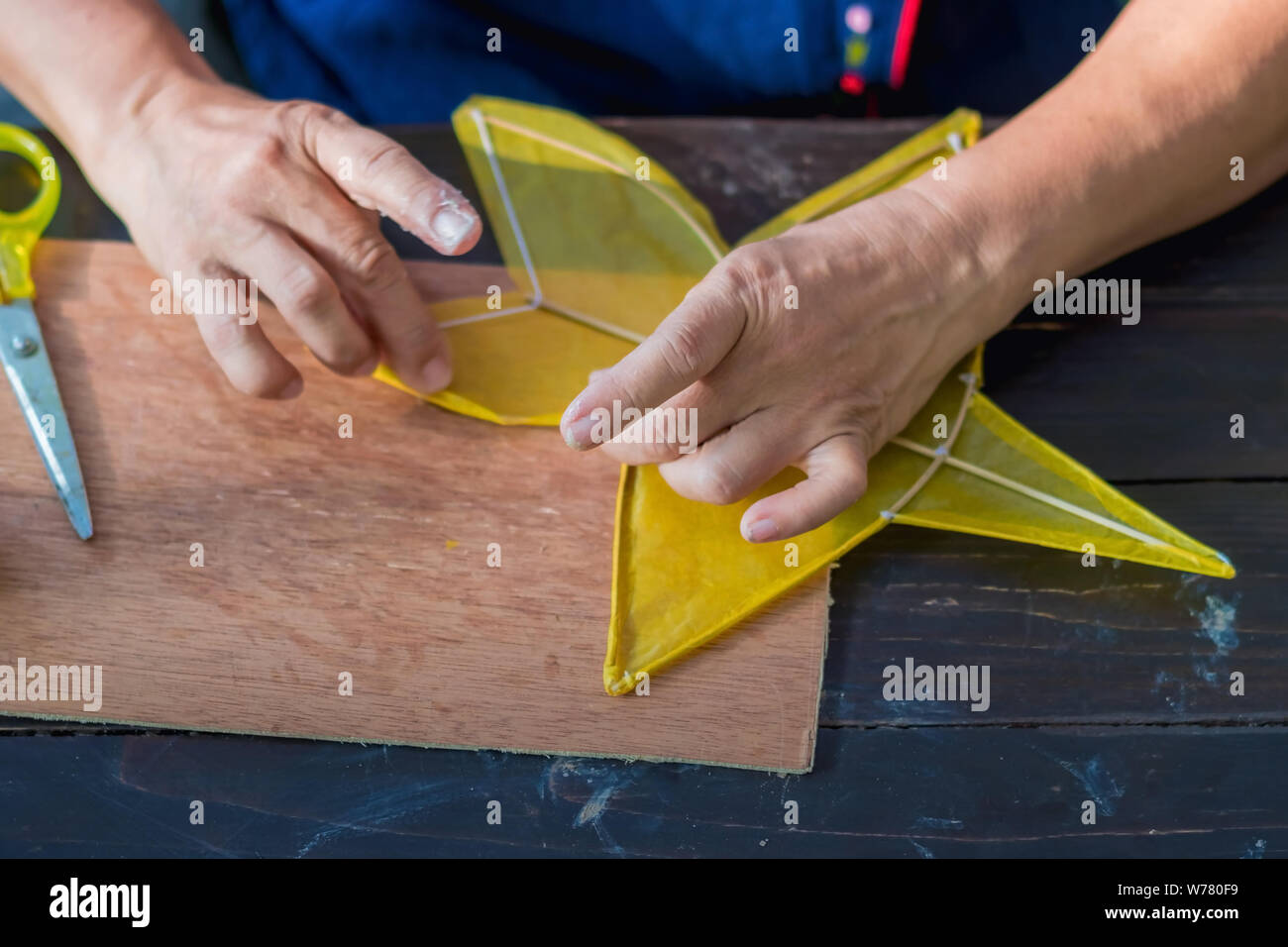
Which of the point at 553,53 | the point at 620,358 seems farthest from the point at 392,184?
the point at 553,53

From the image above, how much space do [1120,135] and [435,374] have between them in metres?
0.55

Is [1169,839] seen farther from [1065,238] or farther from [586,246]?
[586,246]

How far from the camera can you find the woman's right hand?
0.69 m

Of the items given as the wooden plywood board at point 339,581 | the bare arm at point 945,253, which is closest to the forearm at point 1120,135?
the bare arm at point 945,253

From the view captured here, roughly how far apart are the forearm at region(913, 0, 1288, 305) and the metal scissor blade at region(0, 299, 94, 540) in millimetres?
651

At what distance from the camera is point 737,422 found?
2.19 feet

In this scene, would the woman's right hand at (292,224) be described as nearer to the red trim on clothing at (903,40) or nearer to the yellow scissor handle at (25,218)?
the yellow scissor handle at (25,218)

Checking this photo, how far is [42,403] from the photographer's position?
0.71m

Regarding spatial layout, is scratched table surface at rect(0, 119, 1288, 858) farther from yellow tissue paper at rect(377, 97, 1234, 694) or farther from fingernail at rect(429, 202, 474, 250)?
fingernail at rect(429, 202, 474, 250)

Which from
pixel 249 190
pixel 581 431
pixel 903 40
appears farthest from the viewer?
pixel 903 40

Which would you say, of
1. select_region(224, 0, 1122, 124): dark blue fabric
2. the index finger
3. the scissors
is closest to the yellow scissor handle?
the scissors

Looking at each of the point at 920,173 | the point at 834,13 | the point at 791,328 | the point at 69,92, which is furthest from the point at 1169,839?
the point at 69,92

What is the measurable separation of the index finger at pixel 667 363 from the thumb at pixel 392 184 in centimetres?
15

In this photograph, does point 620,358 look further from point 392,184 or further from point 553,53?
point 553,53
